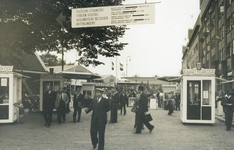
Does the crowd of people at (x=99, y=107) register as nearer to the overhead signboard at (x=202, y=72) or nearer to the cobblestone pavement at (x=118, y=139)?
the cobblestone pavement at (x=118, y=139)

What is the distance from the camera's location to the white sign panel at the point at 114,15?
916 cm

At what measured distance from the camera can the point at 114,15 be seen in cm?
955

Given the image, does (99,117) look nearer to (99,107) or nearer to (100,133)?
(99,107)

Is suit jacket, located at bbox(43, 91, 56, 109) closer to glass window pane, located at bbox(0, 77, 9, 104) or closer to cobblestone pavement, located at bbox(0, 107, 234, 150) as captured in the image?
cobblestone pavement, located at bbox(0, 107, 234, 150)

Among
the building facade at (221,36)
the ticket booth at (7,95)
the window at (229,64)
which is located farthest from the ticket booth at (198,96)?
the window at (229,64)

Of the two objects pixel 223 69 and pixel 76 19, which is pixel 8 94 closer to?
pixel 76 19

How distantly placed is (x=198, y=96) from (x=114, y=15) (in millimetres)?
6103

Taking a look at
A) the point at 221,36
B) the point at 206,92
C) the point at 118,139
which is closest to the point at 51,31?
the point at 118,139

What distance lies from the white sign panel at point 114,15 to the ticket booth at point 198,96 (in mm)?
4729

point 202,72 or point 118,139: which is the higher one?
point 202,72

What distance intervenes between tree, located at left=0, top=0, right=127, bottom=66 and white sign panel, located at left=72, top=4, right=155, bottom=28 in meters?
0.69

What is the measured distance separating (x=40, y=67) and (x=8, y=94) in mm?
17439

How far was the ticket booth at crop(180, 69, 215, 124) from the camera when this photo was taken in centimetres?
1286

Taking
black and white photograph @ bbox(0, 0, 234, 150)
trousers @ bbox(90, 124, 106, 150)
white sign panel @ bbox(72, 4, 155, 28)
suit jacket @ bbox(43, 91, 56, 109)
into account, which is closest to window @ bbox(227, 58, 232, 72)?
black and white photograph @ bbox(0, 0, 234, 150)
